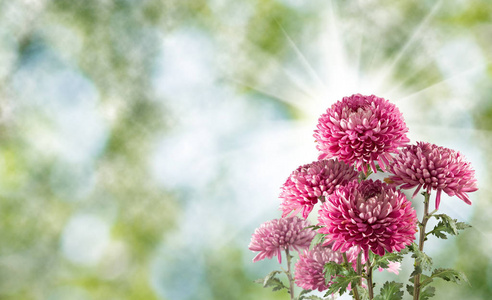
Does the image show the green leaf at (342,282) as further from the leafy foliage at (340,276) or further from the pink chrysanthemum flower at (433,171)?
the pink chrysanthemum flower at (433,171)

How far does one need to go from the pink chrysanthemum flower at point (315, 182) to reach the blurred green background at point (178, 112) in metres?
1.00

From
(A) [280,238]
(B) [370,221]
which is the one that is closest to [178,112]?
(A) [280,238]

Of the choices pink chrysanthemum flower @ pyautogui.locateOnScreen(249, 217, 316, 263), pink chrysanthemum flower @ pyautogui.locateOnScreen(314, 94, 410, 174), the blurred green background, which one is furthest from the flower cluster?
the blurred green background

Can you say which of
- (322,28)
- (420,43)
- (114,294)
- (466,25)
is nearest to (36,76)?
(114,294)

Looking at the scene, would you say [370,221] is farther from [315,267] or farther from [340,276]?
[315,267]

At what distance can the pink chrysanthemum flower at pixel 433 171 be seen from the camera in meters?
0.71

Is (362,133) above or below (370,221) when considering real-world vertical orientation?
above

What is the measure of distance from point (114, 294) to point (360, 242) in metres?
1.36

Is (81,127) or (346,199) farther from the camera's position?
(81,127)

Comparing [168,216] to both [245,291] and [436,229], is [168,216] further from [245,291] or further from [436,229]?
[436,229]

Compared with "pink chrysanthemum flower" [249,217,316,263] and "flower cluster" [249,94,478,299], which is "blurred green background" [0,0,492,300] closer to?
"pink chrysanthemum flower" [249,217,316,263]

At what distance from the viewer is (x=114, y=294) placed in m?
1.79

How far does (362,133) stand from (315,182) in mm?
103

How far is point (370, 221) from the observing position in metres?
0.64
